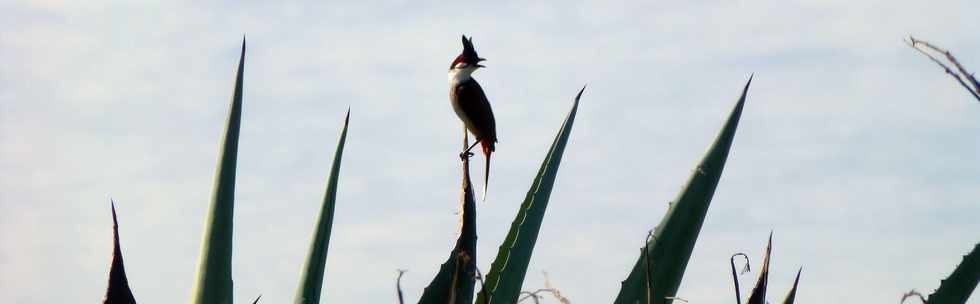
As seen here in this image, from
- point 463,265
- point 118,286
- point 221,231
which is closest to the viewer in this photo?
point 118,286

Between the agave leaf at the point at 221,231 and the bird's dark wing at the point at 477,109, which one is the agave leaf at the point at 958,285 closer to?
the agave leaf at the point at 221,231

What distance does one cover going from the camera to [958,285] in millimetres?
3199

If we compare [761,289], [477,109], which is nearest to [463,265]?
[761,289]

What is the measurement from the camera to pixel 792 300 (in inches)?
99.5

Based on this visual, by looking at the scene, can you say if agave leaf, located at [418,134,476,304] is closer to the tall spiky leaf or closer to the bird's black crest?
the tall spiky leaf

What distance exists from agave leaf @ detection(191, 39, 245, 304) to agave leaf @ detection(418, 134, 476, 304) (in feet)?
2.40

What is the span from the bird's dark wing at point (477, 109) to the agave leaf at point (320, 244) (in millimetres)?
4072

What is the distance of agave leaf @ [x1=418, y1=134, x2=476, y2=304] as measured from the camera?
2553mm

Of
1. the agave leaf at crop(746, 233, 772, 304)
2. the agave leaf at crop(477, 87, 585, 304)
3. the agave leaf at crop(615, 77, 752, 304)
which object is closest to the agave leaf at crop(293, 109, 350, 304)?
the agave leaf at crop(477, 87, 585, 304)

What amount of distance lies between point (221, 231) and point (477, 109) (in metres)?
4.61

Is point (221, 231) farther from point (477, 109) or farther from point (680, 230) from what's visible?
point (477, 109)

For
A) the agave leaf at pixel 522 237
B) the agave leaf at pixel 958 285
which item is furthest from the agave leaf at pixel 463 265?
the agave leaf at pixel 958 285

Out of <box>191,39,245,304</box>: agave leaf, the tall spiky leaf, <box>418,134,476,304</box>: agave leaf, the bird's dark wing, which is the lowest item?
the tall spiky leaf

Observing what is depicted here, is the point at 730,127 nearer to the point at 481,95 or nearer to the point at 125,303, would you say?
the point at 125,303
